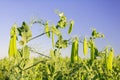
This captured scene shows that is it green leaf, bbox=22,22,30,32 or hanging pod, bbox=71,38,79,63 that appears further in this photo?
green leaf, bbox=22,22,30,32

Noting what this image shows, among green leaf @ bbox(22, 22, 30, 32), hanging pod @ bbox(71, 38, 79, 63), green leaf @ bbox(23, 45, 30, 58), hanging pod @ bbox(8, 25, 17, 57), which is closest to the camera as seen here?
hanging pod @ bbox(8, 25, 17, 57)

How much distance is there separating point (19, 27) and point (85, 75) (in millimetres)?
2423

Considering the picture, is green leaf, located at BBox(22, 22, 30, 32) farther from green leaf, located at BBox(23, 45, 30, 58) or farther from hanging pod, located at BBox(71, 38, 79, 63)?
hanging pod, located at BBox(71, 38, 79, 63)

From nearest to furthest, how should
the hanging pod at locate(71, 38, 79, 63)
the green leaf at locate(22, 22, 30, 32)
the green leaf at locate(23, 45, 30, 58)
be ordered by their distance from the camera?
the hanging pod at locate(71, 38, 79, 63), the green leaf at locate(23, 45, 30, 58), the green leaf at locate(22, 22, 30, 32)

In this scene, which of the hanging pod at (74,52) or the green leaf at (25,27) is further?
the green leaf at (25,27)

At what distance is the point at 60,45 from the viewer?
16.1 feet

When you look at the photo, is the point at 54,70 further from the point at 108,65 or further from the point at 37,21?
the point at 108,65

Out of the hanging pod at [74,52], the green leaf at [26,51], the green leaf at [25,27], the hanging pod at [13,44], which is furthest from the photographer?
the green leaf at [25,27]

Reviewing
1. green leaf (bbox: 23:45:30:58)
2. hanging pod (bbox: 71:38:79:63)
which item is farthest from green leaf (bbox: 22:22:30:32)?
hanging pod (bbox: 71:38:79:63)

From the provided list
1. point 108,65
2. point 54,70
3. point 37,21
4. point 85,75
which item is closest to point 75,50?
point 108,65

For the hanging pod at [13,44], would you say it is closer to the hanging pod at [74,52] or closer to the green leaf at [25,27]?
the green leaf at [25,27]

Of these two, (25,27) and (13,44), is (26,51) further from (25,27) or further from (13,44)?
(13,44)

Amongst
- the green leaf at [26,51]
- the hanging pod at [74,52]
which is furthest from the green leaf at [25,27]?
the hanging pod at [74,52]

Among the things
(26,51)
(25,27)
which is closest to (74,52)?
(26,51)
